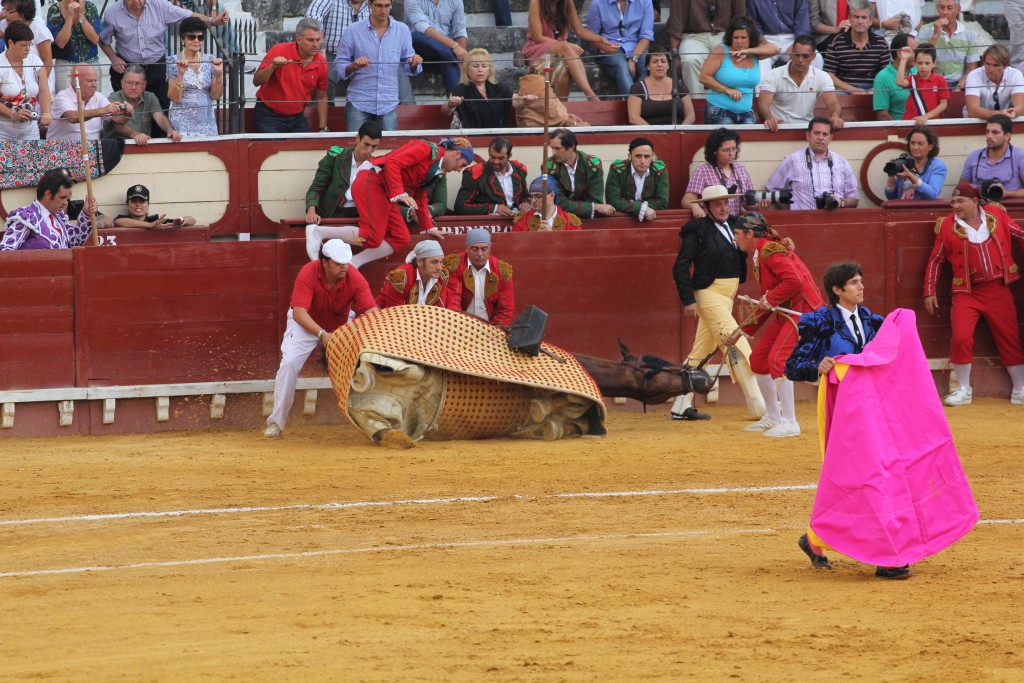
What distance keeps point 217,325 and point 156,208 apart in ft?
6.53

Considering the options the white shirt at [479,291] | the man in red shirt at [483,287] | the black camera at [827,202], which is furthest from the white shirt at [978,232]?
the white shirt at [479,291]

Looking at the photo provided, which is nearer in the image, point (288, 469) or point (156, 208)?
point (288, 469)

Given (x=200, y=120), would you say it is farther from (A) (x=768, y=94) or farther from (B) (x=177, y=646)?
(B) (x=177, y=646)

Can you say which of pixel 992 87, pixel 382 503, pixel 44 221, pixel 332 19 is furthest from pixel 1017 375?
pixel 44 221

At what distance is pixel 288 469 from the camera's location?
340 inches

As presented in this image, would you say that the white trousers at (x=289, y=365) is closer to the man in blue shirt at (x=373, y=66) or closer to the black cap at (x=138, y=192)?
the black cap at (x=138, y=192)

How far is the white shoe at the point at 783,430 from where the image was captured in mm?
9719

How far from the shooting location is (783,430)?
9734mm

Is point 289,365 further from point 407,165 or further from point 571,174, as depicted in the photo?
point 571,174

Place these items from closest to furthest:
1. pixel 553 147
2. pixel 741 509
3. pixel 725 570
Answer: pixel 725 570, pixel 741 509, pixel 553 147

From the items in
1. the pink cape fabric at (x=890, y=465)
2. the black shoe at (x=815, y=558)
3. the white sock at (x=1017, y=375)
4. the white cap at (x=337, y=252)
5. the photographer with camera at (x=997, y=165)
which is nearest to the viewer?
the pink cape fabric at (x=890, y=465)

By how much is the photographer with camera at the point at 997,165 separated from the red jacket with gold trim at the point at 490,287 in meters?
4.39

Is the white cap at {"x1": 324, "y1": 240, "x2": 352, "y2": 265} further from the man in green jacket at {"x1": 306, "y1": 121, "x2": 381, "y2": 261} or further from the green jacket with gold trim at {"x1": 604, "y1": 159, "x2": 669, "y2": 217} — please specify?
the green jacket with gold trim at {"x1": 604, "y1": 159, "x2": 669, "y2": 217}

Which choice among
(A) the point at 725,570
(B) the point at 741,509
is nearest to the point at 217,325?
(B) the point at 741,509
